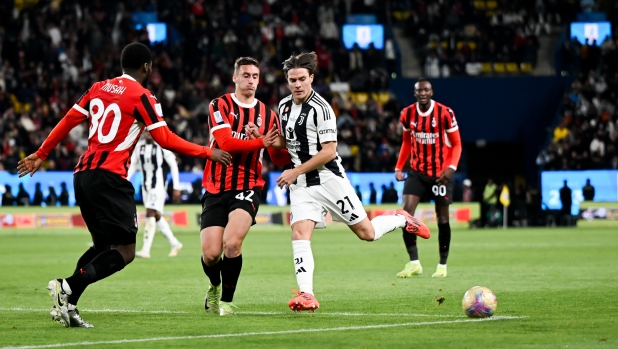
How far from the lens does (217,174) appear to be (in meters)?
9.64

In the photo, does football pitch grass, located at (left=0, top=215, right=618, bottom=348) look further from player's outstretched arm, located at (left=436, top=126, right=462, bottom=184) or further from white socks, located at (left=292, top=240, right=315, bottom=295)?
player's outstretched arm, located at (left=436, top=126, right=462, bottom=184)

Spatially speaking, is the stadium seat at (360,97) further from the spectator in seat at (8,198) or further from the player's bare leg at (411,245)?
the player's bare leg at (411,245)

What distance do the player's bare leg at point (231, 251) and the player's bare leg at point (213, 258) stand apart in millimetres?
78

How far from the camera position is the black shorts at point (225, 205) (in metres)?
9.56

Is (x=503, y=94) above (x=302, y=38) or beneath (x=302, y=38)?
→ beneath

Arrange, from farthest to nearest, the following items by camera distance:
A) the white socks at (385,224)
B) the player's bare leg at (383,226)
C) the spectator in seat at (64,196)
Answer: the spectator in seat at (64,196)
the white socks at (385,224)
the player's bare leg at (383,226)

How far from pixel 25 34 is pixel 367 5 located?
1278 cm

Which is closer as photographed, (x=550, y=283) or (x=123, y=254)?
(x=123, y=254)

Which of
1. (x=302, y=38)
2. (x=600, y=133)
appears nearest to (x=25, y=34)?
(x=302, y=38)

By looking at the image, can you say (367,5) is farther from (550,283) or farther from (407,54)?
(550,283)

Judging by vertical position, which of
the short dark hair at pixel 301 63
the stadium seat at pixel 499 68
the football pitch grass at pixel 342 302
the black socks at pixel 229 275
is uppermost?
the stadium seat at pixel 499 68

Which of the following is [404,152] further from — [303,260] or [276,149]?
[303,260]

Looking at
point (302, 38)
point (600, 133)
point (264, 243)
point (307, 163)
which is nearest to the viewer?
point (307, 163)

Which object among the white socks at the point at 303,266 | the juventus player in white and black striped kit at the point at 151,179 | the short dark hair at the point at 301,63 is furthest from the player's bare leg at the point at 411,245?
the juventus player in white and black striped kit at the point at 151,179
